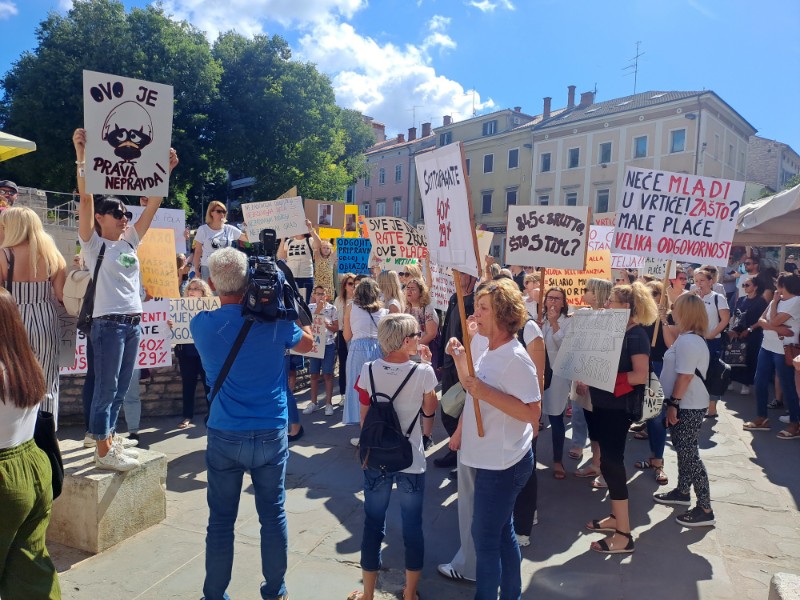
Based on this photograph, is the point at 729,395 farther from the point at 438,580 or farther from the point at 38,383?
the point at 38,383

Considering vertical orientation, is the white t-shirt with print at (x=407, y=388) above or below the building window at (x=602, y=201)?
below

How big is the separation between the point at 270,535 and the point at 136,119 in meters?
3.07

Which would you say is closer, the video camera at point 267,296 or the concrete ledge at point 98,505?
the video camera at point 267,296

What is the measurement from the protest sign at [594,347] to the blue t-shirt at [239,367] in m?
2.42

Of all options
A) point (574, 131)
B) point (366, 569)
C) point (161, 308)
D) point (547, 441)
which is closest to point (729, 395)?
point (547, 441)

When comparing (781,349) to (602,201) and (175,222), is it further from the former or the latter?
(602,201)

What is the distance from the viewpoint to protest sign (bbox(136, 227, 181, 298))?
6.59 metres

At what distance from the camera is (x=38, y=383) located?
2369 millimetres

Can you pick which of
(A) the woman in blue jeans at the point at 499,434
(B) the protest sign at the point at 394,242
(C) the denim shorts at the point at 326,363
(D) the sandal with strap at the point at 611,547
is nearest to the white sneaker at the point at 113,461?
(A) the woman in blue jeans at the point at 499,434

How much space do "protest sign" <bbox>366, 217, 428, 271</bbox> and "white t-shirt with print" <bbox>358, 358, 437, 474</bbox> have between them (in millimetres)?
5892

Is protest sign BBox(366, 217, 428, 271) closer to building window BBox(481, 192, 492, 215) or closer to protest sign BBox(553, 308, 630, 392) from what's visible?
protest sign BBox(553, 308, 630, 392)

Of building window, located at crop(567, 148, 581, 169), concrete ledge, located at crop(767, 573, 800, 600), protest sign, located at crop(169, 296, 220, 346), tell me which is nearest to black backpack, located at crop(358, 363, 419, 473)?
concrete ledge, located at crop(767, 573, 800, 600)

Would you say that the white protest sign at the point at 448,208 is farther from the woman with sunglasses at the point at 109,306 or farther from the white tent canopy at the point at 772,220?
the white tent canopy at the point at 772,220

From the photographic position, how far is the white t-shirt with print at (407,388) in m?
3.26
